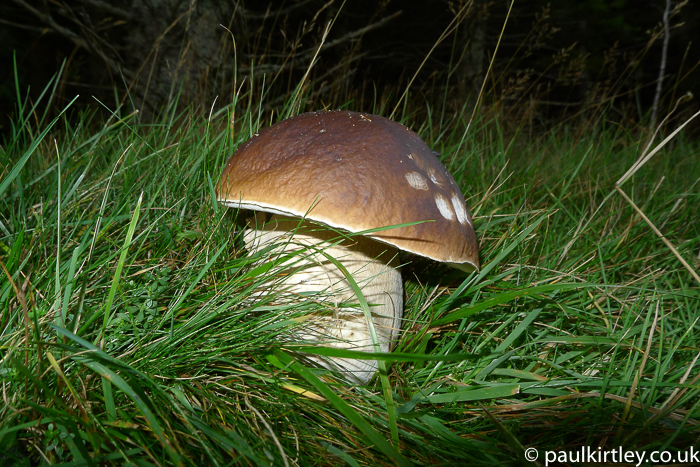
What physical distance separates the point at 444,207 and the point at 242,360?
715 mm

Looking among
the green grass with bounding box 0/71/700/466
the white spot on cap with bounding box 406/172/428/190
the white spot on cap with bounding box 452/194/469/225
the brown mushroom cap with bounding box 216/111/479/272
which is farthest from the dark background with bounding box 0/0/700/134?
the white spot on cap with bounding box 452/194/469/225

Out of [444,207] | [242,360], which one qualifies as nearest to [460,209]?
[444,207]

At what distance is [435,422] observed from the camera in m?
0.94

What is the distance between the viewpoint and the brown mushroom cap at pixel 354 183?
1014 millimetres

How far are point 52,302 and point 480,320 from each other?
1245mm

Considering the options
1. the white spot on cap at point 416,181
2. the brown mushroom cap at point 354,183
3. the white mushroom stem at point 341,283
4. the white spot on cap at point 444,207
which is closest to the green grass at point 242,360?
the white mushroom stem at point 341,283

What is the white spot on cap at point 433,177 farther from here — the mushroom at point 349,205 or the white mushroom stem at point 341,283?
the white mushroom stem at point 341,283

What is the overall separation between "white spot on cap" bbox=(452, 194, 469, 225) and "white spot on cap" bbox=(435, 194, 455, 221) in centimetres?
4

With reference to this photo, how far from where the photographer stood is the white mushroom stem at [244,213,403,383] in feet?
3.74

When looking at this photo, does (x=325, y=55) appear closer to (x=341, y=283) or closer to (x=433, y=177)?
(x=433, y=177)

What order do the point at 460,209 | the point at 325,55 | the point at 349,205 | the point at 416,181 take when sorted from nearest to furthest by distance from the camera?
the point at 349,205 < the point at 416,181 < the point at 460,209 < the point at 325,55

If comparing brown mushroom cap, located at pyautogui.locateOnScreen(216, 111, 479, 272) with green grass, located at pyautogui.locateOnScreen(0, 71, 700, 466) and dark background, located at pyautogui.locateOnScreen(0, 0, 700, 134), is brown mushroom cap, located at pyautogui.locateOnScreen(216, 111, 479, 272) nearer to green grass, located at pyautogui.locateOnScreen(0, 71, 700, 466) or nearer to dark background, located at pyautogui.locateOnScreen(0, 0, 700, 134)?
green grass, located at pyautogui.locateOnScreen(0, 71, 700, 466)

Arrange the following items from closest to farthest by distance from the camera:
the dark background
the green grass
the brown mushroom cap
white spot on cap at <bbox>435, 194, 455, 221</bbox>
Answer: the green grass → the brown mushroom cap → white spot on cap at <bbox>435, 194, 455, 221</bbox> → the dark background

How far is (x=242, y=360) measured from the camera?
1.01m
